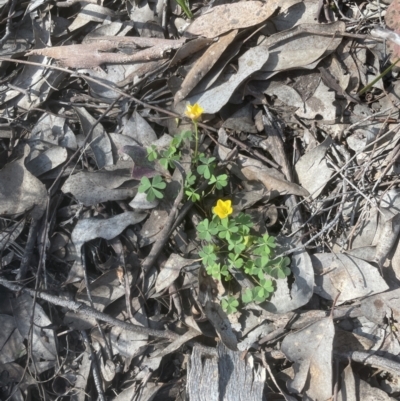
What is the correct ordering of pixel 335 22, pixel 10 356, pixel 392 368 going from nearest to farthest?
1. pixel 392 368
2. pixel 335 22
3. pixel 10 356

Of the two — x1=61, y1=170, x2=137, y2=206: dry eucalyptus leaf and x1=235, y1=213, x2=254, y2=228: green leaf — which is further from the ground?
x1=61, y1=170, x2=137, y2=206: dry eucalyptus leaf

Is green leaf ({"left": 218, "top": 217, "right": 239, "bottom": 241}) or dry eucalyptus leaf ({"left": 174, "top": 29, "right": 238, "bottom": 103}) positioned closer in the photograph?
green leaf ({"left": 218, "top": 217, "right": 239, "bottom": 241})

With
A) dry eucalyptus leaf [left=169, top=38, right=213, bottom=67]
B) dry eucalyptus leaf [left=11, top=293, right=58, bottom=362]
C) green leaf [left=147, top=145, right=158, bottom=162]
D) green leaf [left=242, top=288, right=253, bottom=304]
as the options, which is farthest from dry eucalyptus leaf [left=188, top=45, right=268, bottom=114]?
dry eucalyptus leaf [left=11, top=293, right=58, bottom=362]

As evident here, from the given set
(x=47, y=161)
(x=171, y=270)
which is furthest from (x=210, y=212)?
(x=47, y=161)

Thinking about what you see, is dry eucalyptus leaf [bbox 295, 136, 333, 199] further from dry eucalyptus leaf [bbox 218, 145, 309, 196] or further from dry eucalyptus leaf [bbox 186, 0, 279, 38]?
dry eucalyptus leaf [bbox 186, 0, 279, 38]

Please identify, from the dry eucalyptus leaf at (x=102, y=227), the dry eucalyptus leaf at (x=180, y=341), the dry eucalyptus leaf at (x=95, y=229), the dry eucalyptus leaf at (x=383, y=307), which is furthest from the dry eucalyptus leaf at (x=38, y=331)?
the dry eucalyptus leaf at (x=383, y=307)

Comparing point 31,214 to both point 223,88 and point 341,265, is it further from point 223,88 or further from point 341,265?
point 341,265

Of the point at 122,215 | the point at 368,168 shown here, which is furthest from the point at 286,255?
the point at 122,215
